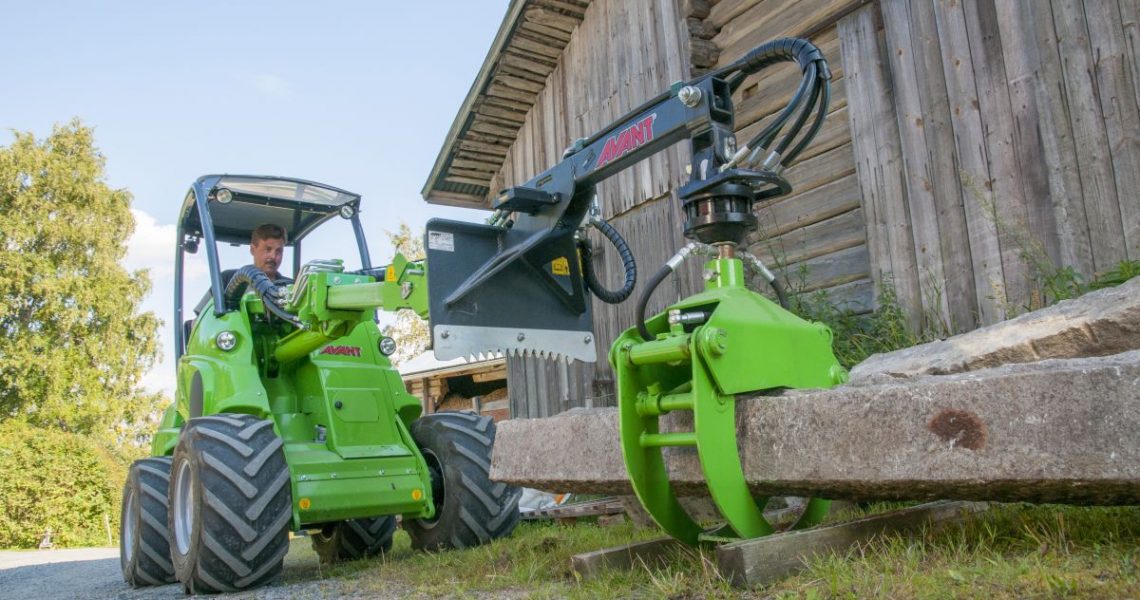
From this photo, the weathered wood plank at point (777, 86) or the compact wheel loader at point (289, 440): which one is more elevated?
the weathered wood plank at point (777, 86)

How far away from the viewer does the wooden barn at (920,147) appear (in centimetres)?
485

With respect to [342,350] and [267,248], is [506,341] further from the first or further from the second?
[267,248]

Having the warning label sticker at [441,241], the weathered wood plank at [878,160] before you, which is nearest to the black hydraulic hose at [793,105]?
the warning label sticker at [441,241]

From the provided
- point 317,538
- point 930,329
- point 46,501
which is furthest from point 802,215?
point 46,501

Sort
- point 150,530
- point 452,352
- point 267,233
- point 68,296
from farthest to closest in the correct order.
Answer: point 68,296, point 267,233, point 150,530, point 452,352

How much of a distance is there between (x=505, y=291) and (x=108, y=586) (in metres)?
4.13

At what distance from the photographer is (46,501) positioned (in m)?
16.9

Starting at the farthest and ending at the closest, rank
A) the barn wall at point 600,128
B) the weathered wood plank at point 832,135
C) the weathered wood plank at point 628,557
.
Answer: the barn wall at point 600,128 → the weathered wood plank at point 832,135 → the weathered wood plank at point 628,557

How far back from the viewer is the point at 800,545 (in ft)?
8.55

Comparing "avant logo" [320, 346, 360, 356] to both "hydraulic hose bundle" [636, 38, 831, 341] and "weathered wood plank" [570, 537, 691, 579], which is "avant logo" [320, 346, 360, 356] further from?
"hydraulic hose bundle" [636, 38, 831, 341]

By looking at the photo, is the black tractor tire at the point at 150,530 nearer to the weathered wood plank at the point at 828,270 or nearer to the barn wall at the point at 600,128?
the barn wall at the point at 600,128

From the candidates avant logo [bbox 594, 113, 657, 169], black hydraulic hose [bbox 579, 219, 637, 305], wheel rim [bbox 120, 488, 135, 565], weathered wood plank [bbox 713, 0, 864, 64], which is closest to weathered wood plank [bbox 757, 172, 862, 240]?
weathered wood plank [bbox 713, 0, 864, 64]

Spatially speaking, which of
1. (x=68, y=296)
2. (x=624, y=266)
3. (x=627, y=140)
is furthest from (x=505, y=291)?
(x=68, y=296)

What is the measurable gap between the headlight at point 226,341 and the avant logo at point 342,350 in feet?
1.75
